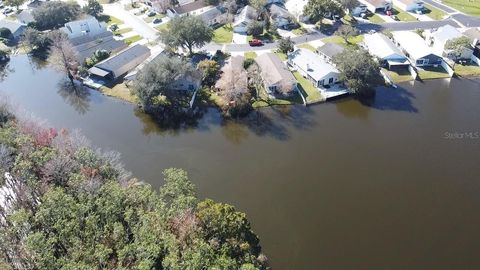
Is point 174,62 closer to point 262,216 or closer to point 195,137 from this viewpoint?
point 195,137

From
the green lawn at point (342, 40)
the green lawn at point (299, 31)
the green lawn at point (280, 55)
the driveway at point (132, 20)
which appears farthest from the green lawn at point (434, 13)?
the driveway at point (132, 20)

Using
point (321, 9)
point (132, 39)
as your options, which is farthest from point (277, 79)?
point (132, 39)

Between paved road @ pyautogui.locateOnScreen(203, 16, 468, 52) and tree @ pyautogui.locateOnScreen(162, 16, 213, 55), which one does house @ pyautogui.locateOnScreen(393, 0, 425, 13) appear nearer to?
paved road @ pyautogui.locateOnScreen(203, 16, 468, 52)

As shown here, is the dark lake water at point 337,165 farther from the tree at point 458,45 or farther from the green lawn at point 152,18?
the green lawn at point 152,18

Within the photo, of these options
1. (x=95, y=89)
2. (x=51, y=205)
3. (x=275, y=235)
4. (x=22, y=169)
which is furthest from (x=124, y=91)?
(x=275, y=235)

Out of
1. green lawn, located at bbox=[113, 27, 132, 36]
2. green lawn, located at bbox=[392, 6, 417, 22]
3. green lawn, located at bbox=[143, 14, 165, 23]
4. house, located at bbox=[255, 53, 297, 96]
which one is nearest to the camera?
house, located at bbox=[255, 53, 297, 96]

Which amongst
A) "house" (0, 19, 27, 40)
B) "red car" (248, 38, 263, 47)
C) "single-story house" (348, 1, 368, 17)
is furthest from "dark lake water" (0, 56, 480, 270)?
"single-story house" (348, 1, 368, 17)
